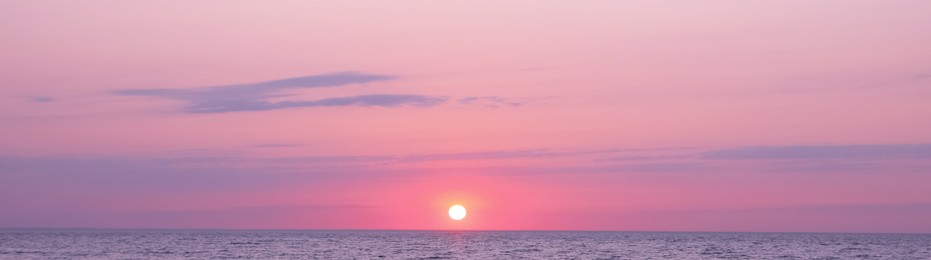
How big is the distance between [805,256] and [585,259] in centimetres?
3468

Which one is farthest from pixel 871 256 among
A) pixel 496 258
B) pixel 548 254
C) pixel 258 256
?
pixel 258 256

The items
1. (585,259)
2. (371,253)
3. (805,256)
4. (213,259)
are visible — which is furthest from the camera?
(805,256)

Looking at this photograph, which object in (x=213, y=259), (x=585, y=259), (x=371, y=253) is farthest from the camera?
(x=371, y=253)

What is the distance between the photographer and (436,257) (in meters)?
121

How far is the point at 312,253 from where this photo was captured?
134m

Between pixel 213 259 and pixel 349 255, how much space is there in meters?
18.1

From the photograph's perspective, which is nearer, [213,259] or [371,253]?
[213,259]

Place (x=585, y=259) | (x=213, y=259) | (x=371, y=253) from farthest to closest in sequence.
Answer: (x=371, y=253), (x=585, y=259), (x=213, y=259)

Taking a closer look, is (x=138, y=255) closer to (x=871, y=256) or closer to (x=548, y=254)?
(x=548, y=254)

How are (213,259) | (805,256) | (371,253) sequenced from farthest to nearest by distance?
(805,256) → (371,253) → (213,259)

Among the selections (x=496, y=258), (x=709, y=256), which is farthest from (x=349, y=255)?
(x=709, y=256)

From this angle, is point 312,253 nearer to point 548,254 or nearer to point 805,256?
point 548,254

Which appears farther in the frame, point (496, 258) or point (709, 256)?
point (709, 256)

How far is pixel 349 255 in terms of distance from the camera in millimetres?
129750
